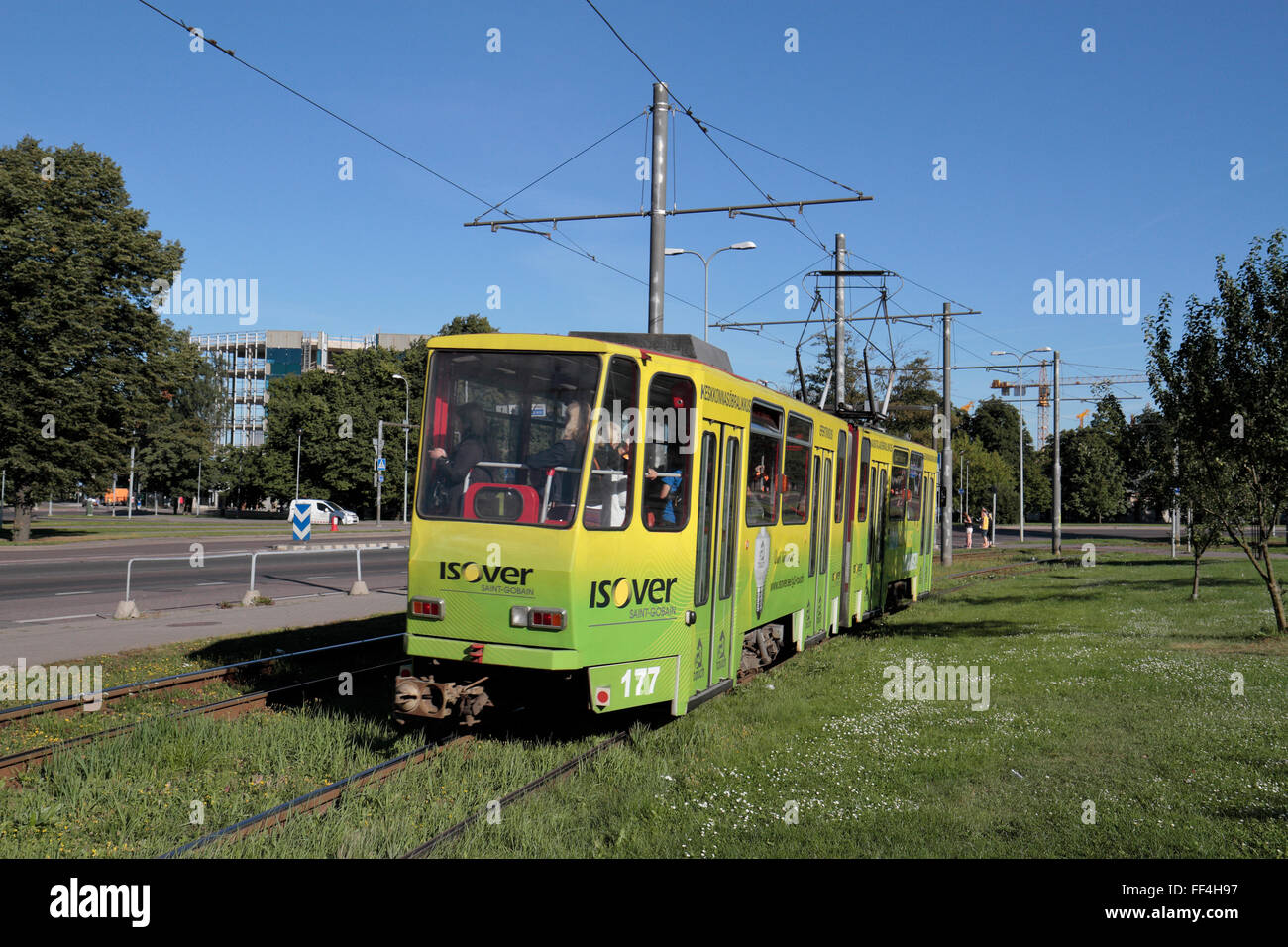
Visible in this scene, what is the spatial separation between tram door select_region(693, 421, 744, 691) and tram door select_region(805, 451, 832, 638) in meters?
3.09

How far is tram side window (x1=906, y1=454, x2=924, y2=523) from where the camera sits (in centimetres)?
1950

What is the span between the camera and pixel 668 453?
8039mm

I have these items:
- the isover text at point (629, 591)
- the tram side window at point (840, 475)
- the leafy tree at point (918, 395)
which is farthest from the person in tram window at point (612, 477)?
the leafy tree at point (918, 395)

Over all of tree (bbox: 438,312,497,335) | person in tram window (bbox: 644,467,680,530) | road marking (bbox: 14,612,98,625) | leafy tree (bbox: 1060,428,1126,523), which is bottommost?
road marking (bbox: 14,612,98,625)

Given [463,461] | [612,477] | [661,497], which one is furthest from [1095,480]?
[463,461]

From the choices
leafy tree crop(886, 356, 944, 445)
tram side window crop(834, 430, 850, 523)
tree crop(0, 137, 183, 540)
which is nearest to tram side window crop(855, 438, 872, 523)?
tram side window crop(834, 430, 850, 523)

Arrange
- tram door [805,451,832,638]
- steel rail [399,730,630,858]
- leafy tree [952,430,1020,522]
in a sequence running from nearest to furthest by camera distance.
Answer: steel rail [399,730,630,858] → tram door [805,451,832,638] → leafy tree [952,430,1020,522]

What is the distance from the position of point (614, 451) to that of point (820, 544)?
571 centimetres

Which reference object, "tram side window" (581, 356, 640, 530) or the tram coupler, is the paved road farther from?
"tram side window" (581, 356, 640, 530)
